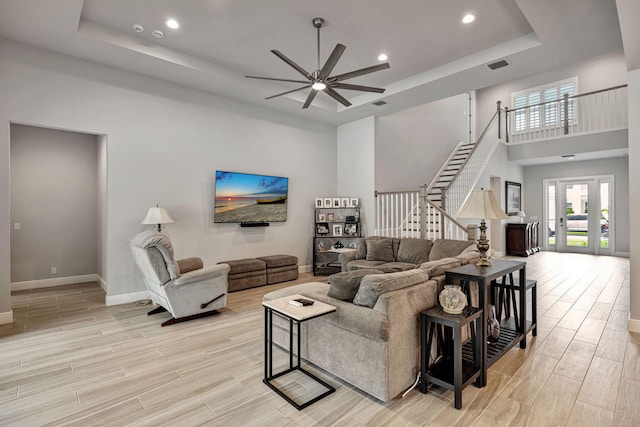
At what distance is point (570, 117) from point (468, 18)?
7225 millimetres

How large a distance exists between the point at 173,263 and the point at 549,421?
3694 millimetres

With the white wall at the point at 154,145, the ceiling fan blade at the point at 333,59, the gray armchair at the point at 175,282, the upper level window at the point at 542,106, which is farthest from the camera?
the upper level window at the point at 542,106

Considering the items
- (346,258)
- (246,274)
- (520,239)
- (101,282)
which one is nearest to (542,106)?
(520,239)

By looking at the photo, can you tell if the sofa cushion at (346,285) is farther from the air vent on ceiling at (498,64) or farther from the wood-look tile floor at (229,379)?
the air vent on ceiling at (498,64)

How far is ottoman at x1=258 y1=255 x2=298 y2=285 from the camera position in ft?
19.3

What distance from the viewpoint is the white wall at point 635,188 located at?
11.7 feet

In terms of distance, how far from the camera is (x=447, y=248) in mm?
4895

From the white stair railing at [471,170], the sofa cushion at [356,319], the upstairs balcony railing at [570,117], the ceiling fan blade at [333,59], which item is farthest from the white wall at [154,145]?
the upstairs balcony railing at [570,117]

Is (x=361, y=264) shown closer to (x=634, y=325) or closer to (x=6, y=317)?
(x=634, y=325)

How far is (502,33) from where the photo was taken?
13.4 ft

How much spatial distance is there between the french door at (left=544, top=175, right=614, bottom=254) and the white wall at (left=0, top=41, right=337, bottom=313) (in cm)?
845

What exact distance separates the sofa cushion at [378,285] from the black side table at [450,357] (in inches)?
10.5

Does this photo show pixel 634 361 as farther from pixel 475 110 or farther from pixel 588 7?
pixel 475 110

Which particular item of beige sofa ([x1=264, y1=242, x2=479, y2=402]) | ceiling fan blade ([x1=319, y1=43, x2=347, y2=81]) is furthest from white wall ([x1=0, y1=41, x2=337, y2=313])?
beige sofa ([x1=264, y1=242, x2=479, y2=402])
